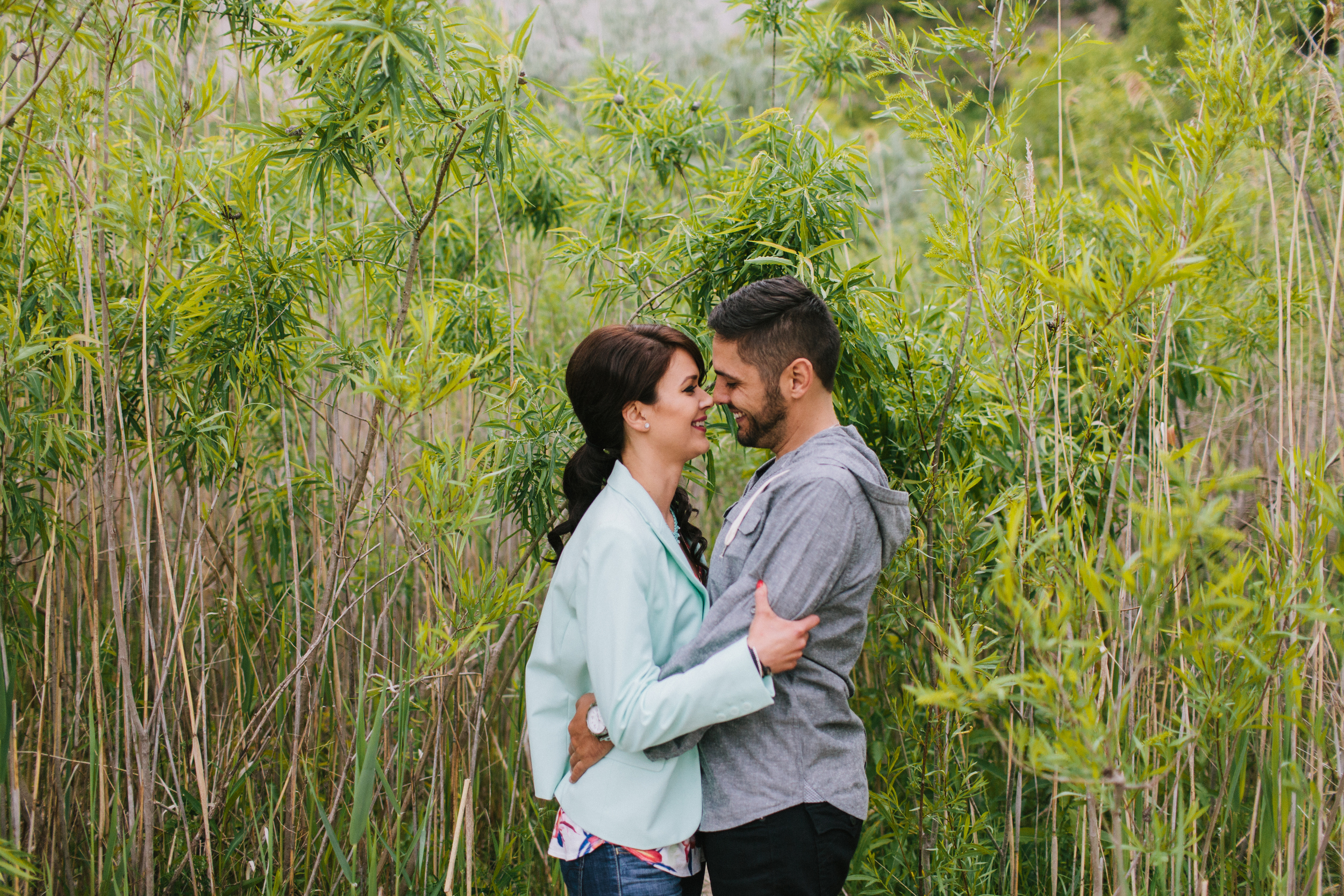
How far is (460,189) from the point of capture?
1.73 m

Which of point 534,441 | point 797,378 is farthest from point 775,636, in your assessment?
point 534,441

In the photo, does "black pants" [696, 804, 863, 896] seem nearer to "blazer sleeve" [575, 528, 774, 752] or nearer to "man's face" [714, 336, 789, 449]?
"blazer sleeve" [575, 528, 774, 752]

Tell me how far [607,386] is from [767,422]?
295 mm

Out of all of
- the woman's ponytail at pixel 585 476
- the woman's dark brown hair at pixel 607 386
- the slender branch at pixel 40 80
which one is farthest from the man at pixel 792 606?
the slender branch at pixel 40 80

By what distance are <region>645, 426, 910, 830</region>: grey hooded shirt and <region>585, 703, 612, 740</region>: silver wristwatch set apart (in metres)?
0.10

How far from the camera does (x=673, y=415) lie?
149 centimetres

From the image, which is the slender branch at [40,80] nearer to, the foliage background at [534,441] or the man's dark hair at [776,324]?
the foliage background at [534,441]

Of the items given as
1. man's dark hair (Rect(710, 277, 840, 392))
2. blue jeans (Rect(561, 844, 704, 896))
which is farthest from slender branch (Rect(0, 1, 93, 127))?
blue jeans (Rect(561, 844, 704, 896))

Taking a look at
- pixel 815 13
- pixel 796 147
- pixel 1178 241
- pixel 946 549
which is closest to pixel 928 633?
pixel 946 549

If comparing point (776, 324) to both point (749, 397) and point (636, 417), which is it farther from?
point (636, 417)

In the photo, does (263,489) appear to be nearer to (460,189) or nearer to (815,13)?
(460,189)

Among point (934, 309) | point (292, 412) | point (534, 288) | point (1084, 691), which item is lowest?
point (1084, 691)

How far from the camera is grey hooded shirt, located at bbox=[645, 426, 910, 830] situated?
1269 millimetres

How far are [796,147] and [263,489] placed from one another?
1876mm
